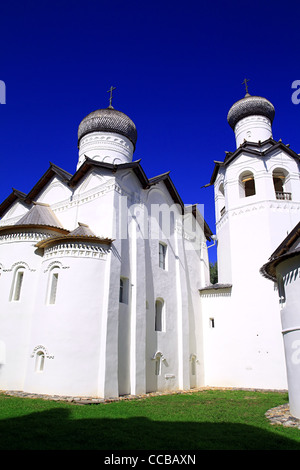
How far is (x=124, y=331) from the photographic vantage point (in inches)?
459

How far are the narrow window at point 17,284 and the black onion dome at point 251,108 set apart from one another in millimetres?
14246

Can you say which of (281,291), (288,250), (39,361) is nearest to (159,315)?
(39,361)

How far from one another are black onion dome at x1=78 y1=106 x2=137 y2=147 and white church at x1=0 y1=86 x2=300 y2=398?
0.22 feet

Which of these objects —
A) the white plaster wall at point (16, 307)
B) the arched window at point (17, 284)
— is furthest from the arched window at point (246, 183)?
the arched window at point (17, 284)

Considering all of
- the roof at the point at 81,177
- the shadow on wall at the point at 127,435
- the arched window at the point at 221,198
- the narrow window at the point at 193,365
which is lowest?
the shadow on wall at the point at 127,435

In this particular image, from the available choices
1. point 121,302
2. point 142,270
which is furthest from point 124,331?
point 142,270

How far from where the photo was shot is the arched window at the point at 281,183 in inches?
645

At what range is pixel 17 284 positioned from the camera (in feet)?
40.5

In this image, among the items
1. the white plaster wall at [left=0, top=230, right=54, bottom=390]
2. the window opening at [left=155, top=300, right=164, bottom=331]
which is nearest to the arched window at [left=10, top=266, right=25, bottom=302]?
the white plaster wall at [left=0, top=230, right=54, bottom=390]

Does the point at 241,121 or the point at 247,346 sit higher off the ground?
the point at 241,121

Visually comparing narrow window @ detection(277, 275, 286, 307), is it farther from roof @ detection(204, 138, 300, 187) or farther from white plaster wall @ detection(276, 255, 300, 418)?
roof @ detection(204, 138, 300, 187)

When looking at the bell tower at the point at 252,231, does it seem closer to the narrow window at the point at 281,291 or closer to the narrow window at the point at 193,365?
the narrow window at the point at 193,365

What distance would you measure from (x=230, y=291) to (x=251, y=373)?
145 inches

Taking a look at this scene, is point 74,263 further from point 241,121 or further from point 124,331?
point 241,121
